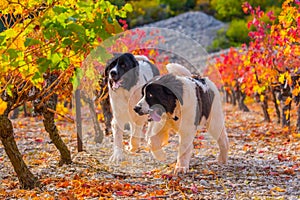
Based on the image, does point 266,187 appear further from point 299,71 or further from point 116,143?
point 299,71

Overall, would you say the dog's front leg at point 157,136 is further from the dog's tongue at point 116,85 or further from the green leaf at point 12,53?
the green leaf at point 12,53

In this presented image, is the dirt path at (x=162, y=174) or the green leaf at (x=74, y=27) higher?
the green leaf at (x=74, y=27)

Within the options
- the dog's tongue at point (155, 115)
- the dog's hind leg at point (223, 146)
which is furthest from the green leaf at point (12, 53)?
the dog's hind leg at point (223, 146)

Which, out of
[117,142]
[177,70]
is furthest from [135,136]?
[177,70]

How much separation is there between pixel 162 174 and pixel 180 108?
842 mm

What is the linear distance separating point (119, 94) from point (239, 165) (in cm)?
171

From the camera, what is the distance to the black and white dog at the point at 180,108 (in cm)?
536

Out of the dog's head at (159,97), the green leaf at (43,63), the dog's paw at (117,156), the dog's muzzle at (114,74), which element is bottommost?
the dog's paw at (117,156)

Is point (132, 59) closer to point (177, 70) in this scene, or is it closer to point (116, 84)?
point (116, 84)

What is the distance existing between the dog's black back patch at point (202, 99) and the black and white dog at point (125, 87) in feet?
2.36

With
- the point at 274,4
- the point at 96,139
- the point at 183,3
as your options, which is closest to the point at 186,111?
the point at 96,139

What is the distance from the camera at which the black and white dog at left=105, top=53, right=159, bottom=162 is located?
237 inches

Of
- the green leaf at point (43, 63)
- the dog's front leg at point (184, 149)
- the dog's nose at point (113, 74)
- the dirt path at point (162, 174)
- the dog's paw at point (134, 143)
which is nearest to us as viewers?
the green leaf at point (43, 63)

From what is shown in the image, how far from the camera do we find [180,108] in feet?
18.2
